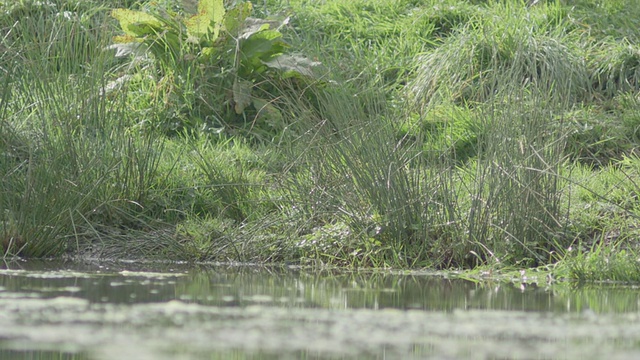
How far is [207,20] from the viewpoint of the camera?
28.1 ft

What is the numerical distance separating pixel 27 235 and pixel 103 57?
1.24 metres

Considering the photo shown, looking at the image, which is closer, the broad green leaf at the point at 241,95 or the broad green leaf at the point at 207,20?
the broad green leaf at the point at 207,20

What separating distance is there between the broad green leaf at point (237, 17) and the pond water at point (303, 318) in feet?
10.6

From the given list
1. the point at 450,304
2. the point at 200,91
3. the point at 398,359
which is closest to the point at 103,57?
the point at 200,91

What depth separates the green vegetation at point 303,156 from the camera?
625 centimetres

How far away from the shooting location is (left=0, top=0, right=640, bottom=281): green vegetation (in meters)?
6.25

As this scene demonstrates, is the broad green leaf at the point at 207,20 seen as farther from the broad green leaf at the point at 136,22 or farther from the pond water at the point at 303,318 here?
the pond water at the point at 303,318

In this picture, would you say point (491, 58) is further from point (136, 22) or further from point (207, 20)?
point (136, 22)

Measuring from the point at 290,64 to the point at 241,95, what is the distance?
0.46m

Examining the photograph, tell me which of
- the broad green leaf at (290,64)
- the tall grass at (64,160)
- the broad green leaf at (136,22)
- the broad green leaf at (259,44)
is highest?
the broad green leaf at (136,22)

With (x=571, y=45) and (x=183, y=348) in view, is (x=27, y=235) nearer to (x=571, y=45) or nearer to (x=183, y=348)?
(x=183, y=348)

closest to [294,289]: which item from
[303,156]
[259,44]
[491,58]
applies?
[303,156]

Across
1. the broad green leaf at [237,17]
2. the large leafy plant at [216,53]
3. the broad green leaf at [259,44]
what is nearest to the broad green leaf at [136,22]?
the large leafy plant at [216,53]

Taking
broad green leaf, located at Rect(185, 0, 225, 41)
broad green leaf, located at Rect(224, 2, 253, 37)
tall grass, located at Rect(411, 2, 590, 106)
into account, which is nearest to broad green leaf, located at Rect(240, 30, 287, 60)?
broad green leaf, located at Rect(224, 2, 253, 37)
